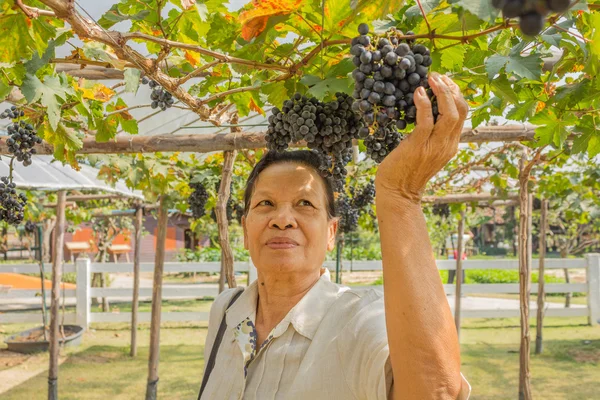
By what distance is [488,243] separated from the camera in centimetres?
3553

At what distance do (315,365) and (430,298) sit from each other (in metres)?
→ 0.53

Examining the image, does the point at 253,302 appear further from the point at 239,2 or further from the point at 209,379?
the point at 239,2

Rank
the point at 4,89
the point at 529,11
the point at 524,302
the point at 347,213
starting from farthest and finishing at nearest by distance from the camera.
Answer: the point at 347,213
the point at 524,302
the point at 4,89
the point at 529,11

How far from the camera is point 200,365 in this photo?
27.0 ft

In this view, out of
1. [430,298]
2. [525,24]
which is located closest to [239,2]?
[430,298]

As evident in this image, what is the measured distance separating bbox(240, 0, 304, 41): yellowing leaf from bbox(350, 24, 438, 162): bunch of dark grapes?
0.35 metres

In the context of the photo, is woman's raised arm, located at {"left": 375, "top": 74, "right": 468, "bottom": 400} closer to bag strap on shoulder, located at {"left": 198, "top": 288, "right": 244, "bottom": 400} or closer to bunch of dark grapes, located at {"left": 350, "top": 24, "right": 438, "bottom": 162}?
bunch of dark grapes, located at {"left": 350, "top": 24, "right": 438, "bottom": 162}

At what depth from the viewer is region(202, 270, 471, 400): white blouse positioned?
1.45 meters

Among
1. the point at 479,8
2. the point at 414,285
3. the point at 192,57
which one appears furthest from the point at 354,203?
the point at 479,8

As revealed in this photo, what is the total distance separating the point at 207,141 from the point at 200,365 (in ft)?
18.2

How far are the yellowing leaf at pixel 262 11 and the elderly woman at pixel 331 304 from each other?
22.1 inches

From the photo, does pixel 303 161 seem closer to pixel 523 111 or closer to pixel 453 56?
pixel 453 56

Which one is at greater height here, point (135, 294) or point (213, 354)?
point (213, 354)

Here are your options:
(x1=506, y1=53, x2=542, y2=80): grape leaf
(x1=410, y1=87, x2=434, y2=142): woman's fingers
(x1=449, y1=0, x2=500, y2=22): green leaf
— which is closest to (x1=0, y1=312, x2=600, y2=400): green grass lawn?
(x1=506, y1=53, x2=542, y2=80): grape leaf
